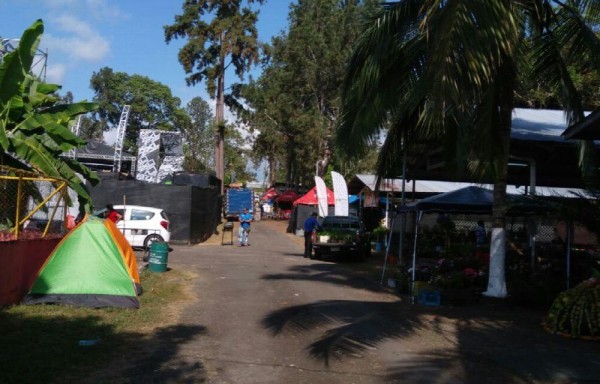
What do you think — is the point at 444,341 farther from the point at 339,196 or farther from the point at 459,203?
the point at 339,196

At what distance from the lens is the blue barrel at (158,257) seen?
15.1 metres

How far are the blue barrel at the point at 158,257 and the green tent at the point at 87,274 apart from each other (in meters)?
4.17

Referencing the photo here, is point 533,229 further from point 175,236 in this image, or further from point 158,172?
point 158,172

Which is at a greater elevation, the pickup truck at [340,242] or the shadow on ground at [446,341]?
the pickup truck at [340,242]

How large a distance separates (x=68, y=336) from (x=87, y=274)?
246 cm

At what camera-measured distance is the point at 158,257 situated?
15117mm

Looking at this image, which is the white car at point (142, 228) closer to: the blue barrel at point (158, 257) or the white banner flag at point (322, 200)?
the blue barrel at point (158, 257)

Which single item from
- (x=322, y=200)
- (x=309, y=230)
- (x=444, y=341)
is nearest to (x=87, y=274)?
(x=444, y=341)

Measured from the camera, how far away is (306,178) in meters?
54.5

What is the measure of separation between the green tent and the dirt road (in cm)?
123

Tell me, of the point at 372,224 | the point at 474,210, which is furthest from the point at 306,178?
the point at 474,210

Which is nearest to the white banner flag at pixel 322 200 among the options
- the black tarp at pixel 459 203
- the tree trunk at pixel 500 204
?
the black tarp at pixel 459 203

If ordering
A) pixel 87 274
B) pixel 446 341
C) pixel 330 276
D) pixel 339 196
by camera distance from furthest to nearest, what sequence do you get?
1. pixel 339 196
2. pixel 330 276
3. pixel 87 274
4. pixel 446 341

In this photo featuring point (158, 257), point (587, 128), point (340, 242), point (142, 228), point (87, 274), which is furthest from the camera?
point (142, 228)
